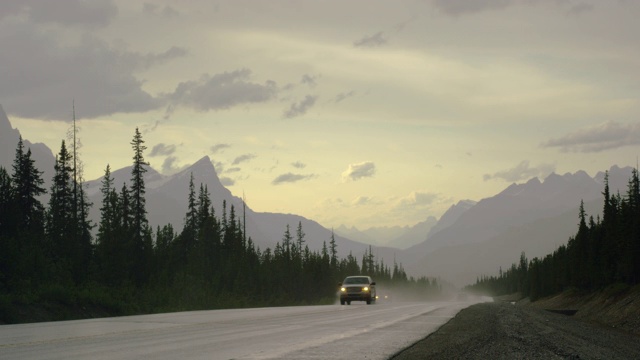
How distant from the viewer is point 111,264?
61719 mm

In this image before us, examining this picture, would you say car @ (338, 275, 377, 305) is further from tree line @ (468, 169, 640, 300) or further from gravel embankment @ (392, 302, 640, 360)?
gravel embankment @ (392, 302, 640, 360)

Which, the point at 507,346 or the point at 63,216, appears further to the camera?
the point at 63,216

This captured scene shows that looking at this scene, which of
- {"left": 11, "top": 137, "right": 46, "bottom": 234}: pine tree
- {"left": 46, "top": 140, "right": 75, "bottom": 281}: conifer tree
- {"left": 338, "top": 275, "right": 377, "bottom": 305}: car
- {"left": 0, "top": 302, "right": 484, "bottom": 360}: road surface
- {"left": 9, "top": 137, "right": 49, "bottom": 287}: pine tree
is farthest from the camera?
{"left": 11, "top": 137, "right": 46, "bottom": 234}: pine tree

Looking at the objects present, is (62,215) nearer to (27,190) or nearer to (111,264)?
(27,190)

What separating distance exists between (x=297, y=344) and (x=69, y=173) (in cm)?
6862

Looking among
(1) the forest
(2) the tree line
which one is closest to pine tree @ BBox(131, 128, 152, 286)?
(1) the forest

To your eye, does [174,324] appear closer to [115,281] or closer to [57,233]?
[115,281]

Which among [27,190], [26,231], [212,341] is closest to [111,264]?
[26,231]

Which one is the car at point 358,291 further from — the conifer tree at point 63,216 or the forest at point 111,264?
the conifer tree at point 63,216

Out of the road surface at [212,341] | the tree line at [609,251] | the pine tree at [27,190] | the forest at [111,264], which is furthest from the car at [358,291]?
the pine tree at [27,190]

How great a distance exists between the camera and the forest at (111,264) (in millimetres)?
37838

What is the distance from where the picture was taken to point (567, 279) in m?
82.6

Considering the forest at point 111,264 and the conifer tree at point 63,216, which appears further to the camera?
the conifer tree at point 63,216

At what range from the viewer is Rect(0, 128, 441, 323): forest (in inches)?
1490
